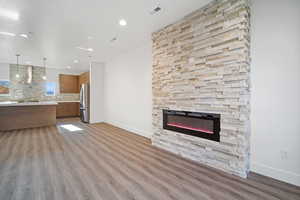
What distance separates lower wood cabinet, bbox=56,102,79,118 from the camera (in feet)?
29.7

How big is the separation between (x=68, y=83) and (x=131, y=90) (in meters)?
5.93

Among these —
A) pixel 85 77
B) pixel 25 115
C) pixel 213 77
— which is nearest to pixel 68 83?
pixel 85 77

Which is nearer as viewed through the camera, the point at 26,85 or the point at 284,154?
the point at 284,154

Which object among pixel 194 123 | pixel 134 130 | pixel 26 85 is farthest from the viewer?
pixel 26 85

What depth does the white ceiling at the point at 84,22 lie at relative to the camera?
9.41 ft

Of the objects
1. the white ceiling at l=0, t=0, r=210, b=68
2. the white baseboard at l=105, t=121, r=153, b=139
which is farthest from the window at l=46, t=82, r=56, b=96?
the white baseboard at l=105, t=121, r=153, b=139

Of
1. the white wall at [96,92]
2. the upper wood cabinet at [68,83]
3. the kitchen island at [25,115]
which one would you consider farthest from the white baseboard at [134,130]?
the upper wood cabinet at [68,83]

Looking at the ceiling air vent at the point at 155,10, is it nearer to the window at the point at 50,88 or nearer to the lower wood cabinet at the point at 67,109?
the lower wood cabinet at the point at 67,109

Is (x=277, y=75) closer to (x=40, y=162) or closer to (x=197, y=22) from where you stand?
(x=197, y=22)

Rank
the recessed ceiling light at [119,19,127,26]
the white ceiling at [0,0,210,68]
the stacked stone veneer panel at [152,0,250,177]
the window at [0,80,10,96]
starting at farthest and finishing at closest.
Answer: the window at [0,80,10,96]
the recessed ceiling light at [119,19,127,26]
the white ceiling at [0,0,210,68]
the stacked stone veneer panel at [152,0,250,177]

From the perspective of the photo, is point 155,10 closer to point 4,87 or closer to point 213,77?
point 213,77

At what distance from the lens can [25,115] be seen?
6168mm

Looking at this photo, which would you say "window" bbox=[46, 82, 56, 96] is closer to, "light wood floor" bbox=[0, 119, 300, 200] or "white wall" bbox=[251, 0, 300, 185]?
"light wood floor" bbox=[0, 119, 300, 200]

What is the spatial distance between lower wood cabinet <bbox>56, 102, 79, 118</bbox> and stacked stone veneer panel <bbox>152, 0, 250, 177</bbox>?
753 centimetres
